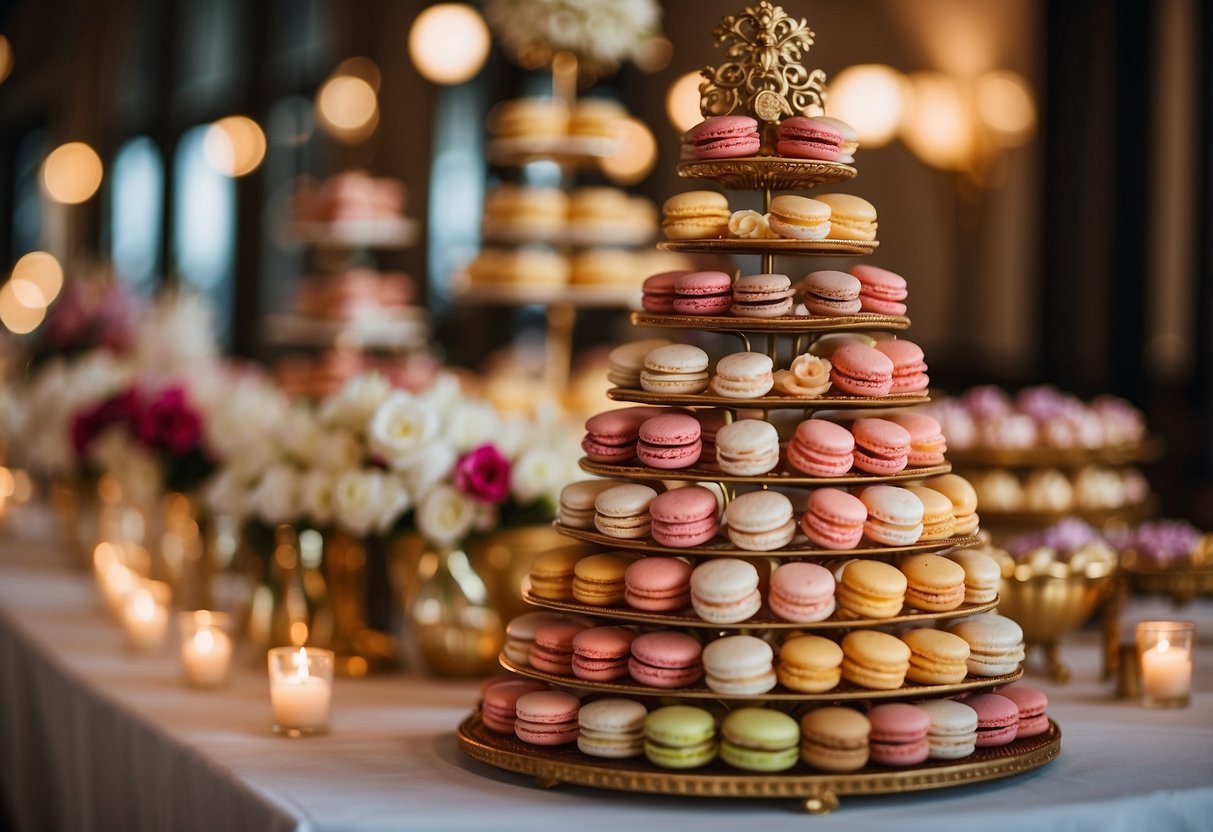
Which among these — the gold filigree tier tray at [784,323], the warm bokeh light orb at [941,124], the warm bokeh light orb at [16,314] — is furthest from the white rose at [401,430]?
the warm bokeh light orb at [16,314]

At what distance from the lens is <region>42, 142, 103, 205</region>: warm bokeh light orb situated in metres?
14.8

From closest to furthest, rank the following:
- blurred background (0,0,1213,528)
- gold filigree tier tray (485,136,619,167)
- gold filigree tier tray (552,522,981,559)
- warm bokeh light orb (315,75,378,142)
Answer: gold filigree tier tray (552,522,981,559) < gold filigree tier tray (485,136,619,167) < blurred background (0,0,1213,528) < warm bokeh light orb (315,75,378,142)

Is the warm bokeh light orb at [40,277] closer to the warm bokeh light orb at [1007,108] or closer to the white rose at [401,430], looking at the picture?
the warm bokeh light orb at [1007,108]

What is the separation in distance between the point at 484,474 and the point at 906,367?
2.90 feet

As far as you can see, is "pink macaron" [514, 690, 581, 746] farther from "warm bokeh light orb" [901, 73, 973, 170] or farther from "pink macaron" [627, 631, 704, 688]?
"warm bokeh light orb" [901, 73, 973, 170]

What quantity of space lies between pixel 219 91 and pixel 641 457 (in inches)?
518

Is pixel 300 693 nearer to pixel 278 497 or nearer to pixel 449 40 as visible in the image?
pixel 278 497

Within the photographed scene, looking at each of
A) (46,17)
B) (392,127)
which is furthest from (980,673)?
(46,17)

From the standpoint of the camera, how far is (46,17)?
56.3 ft

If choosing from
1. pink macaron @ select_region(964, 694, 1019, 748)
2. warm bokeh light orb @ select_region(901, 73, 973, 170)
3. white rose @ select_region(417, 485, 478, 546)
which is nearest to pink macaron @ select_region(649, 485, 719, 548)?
pink macaron @ select_region(964, 694, 1019, 748)

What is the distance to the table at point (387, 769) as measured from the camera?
1921 mm

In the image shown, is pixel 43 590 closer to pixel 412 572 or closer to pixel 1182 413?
pixel 412 572

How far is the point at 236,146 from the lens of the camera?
38.5ft

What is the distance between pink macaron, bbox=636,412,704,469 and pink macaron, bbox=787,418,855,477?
0.15 metres
